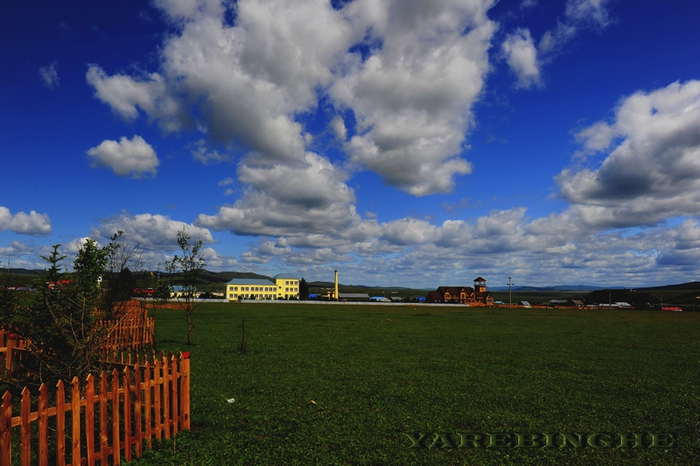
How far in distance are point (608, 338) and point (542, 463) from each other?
78.2ft

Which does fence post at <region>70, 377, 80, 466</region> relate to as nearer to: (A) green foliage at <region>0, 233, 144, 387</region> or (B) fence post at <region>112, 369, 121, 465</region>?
(B) fence post at <region>112, 369, 121, 465</region>

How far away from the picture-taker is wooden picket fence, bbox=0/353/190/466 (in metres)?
4.71

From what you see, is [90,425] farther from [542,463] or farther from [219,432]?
[542,463]

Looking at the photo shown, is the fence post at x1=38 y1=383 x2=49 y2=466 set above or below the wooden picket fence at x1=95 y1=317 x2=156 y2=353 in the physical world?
above

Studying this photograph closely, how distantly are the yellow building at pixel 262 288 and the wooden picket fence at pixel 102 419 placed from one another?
481 feet

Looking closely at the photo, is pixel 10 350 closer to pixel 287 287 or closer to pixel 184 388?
pixel 184 388

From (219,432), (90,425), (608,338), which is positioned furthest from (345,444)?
(608,338)

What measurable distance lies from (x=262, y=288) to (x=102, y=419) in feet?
522

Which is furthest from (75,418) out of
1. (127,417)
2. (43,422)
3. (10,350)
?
(10,350)

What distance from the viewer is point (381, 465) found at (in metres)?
6.48

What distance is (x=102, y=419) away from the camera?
226 inches

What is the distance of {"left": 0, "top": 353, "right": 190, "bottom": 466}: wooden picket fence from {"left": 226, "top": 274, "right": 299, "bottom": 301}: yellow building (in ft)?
481

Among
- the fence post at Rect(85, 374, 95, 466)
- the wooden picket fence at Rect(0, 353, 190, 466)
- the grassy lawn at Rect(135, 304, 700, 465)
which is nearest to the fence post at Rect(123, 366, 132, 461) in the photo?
the wooden picket fence at Rect(0, 353, 190, 466)

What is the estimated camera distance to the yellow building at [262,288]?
152425 mm
